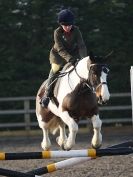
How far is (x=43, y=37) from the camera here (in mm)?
18344

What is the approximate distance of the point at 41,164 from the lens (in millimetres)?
11289

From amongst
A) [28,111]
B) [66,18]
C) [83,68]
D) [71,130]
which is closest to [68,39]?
[66,18]

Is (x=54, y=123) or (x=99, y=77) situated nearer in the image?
(x=99, y=77)

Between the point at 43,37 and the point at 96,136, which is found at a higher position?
the point at 96,136

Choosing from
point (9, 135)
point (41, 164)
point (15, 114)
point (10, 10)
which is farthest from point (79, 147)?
point (10, 10)

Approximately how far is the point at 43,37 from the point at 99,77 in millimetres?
10862

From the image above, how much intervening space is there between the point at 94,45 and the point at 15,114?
296 cm

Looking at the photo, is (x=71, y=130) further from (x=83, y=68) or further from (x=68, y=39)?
(x=68, y=39)

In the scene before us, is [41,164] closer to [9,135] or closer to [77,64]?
[77,64]

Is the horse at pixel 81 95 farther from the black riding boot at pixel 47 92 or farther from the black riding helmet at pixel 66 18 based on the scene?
the black riding helmet at pixel 66 18

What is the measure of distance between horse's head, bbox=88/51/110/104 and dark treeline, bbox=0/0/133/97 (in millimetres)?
10214

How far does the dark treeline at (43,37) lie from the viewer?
18.1m

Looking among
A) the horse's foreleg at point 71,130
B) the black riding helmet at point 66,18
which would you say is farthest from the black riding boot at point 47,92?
the black riding helmet at point 66,18

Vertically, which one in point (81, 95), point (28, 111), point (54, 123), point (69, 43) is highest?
point (69, 43)
